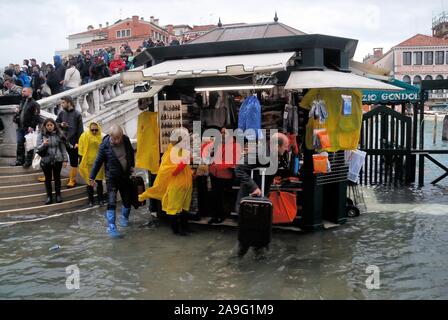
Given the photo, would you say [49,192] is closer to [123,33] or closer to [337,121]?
[337,121]

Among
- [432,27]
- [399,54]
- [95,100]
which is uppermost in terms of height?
[432,27]

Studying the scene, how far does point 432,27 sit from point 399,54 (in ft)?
85.0

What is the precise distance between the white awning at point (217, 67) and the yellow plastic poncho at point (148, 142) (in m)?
0.98

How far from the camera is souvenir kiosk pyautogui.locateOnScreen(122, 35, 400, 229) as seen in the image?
21.6 ft

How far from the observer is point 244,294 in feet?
16.0

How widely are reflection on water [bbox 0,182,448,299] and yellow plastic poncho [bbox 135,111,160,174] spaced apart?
104 cm

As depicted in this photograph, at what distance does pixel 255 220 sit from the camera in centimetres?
565

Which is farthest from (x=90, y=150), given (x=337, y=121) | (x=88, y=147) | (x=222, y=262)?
(x=337, y=121)

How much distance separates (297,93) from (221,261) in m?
2.97

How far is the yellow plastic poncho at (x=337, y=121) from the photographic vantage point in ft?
22.7
